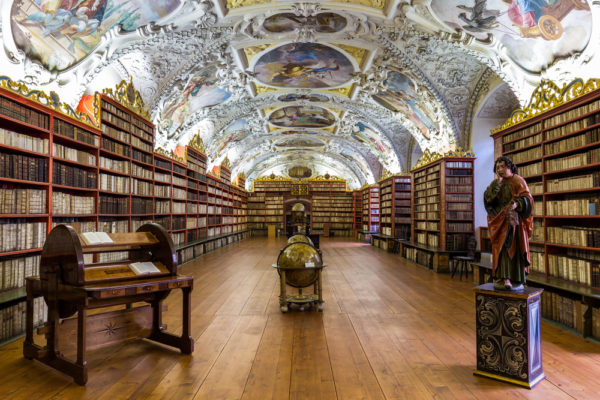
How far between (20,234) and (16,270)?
531mm

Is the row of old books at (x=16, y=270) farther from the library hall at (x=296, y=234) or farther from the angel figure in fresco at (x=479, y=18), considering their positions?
Result: the angel figure in fresco at (x=479, y=18)

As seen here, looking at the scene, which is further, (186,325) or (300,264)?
(300,264)

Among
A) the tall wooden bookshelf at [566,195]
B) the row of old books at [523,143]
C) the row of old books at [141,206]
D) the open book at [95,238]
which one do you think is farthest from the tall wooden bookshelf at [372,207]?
the open book at [95,238]

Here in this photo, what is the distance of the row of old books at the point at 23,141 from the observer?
16.8ft

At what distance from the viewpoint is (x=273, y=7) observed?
8.37 m

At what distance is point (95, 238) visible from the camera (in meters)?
4.01

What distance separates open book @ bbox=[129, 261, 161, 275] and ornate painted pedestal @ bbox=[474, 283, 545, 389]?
3.64 m

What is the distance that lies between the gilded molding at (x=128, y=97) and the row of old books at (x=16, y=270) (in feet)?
13.3

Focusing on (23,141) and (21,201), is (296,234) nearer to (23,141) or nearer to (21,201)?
(21,201)

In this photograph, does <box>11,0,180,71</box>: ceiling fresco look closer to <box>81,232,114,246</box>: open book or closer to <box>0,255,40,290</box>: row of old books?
<box>0,255,40,290</box>: row of old books

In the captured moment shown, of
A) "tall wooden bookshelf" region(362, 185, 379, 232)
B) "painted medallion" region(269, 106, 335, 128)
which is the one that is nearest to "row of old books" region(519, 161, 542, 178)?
"painted medallion" region(269, 106, 335, 128)

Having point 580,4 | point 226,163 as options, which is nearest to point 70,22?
point 580,4

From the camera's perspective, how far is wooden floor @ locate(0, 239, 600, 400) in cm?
339

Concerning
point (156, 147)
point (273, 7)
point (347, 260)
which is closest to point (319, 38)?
point (273, 7)
